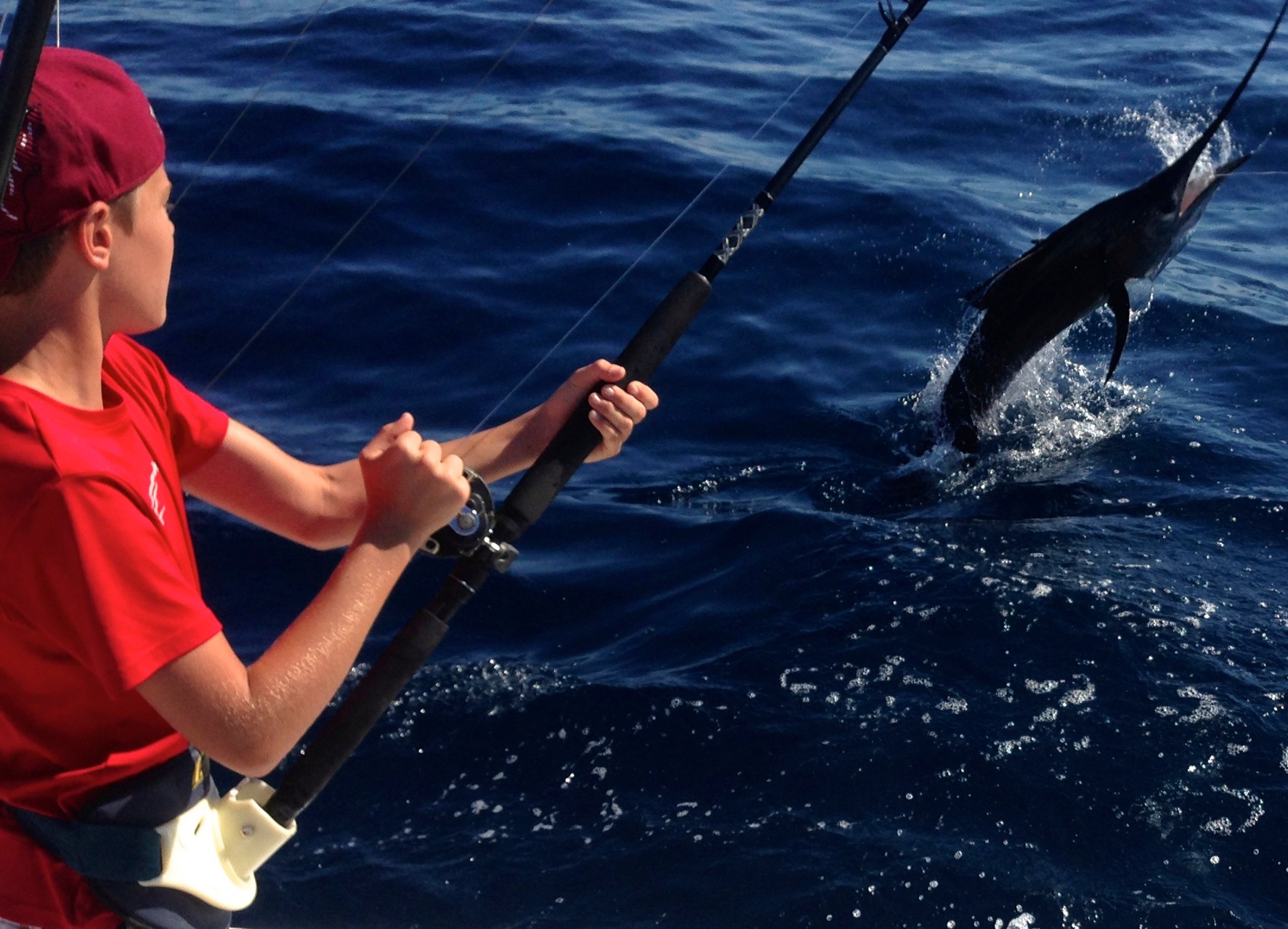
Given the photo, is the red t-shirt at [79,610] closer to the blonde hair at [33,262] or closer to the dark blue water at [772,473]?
the blonde hair at [33,262]

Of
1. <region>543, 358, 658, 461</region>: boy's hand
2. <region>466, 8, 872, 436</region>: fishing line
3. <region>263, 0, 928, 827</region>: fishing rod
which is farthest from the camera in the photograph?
<region>466, 8, 872, 436</region>: fishing line

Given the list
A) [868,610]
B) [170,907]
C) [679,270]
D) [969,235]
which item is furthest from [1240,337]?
[170,907]

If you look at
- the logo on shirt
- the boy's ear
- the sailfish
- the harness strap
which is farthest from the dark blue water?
the boy's ear

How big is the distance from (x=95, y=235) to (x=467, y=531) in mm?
670

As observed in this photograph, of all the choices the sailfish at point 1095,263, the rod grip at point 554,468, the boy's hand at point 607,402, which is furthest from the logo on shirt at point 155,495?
the sailfish at point 1095,263

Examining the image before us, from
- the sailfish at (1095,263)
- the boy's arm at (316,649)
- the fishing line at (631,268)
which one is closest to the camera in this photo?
the boy's arm at (316,649)

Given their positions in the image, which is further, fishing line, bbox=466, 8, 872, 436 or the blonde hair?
fishing line, bbox=466, 8, 872, 436

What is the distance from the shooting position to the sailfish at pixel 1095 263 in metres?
4.26

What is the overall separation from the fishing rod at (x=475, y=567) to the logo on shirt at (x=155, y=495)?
40 cm

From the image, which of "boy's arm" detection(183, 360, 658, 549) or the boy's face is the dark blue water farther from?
the boy's face

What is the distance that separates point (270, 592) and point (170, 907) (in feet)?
8.75

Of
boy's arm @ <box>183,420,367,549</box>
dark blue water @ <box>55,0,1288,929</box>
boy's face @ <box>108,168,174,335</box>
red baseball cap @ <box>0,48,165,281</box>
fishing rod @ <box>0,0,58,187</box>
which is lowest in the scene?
dark blue water @ <box>55,0,1288,929</box>

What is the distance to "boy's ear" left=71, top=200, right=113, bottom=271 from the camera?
1.42 metres

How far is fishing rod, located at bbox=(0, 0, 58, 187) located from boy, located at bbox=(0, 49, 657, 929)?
0.45ft
